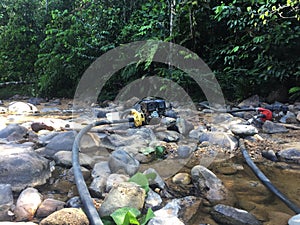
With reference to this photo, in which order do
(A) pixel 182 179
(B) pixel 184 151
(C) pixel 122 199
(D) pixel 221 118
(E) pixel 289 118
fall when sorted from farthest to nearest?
(D) pixel 221 118, (E) pixel 289 118, (B) pixel 184 151, (A) pixel 182 179, (C) pixel 122 199

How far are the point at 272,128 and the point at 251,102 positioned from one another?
5.80 feet

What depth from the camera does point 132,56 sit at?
628 cm

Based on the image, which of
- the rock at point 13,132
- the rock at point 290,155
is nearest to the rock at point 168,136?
the rock at point 290,155

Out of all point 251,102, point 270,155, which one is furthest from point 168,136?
point 251,102

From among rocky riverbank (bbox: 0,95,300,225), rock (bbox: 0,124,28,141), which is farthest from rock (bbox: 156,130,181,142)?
rock (bbox: 0,124,28,141)

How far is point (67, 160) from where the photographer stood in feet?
6.95

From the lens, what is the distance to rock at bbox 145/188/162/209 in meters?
1.54

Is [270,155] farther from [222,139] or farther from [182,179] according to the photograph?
[182,179]

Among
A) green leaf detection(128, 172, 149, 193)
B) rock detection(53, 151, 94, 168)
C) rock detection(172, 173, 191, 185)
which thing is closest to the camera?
green leaf detection(128, 172, 149, 193)

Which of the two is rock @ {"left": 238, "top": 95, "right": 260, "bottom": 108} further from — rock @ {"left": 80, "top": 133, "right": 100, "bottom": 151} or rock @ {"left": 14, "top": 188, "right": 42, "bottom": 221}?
rock @ {"left": 14, "top": 188, "right": 42, "bottom": 221}

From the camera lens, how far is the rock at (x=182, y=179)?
6.13 ft

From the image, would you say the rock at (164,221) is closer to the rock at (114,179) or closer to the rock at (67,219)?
the rock at (67,219)

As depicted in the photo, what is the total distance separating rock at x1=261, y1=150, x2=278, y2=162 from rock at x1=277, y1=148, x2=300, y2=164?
48 mm

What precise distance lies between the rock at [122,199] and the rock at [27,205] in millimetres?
367
